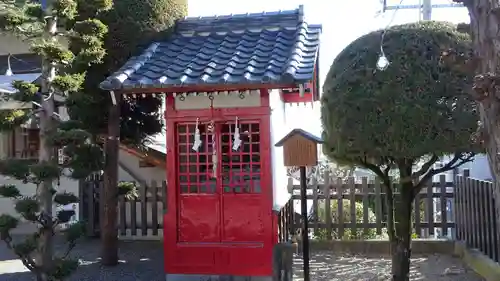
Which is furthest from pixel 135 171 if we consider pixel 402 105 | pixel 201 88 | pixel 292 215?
pixel 402 105

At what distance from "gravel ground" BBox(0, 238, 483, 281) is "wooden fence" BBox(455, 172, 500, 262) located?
516 mm

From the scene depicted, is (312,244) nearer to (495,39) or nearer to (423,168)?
(423,168)

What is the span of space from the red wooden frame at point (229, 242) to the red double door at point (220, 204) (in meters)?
0.02

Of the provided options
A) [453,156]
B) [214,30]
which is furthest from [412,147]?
[214,30]

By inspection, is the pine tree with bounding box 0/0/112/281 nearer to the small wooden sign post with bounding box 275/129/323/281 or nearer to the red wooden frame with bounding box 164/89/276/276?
the red wooden frame with bounding box 164/89/276/276

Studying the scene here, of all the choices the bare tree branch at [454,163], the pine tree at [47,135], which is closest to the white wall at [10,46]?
the pine tree at [47,135]

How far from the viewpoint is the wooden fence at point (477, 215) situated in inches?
308

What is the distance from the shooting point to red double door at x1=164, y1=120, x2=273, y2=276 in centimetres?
789

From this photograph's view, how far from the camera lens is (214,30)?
29.6 feet

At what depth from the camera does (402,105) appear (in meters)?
5.89

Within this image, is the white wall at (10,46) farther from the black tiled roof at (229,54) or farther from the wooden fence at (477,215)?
the wooden fence at (477,215)

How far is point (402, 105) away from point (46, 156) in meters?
4.57

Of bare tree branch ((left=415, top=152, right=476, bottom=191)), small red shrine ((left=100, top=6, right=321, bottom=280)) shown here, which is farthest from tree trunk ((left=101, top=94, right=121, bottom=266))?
bare tree branch ((left=415, top=152, right=476, bottom=191))

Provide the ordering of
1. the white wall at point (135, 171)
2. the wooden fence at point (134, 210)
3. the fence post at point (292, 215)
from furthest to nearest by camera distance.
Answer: the white wall at point (135, 171)
the wooden fence at point (134, 210)
the fence post at point (292, 215)
